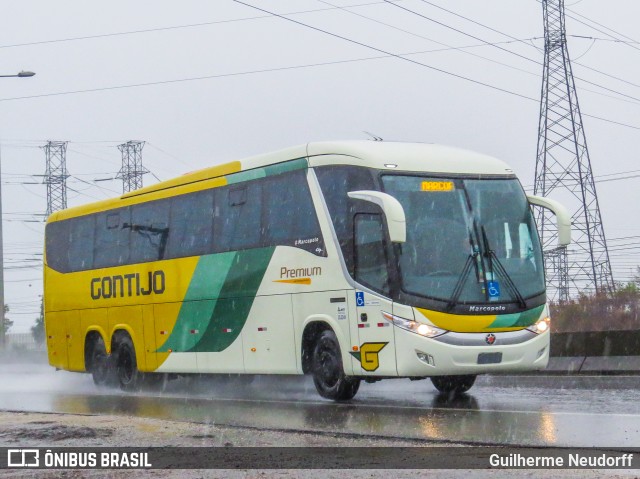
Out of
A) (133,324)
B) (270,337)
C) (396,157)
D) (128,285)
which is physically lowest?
(270,337)

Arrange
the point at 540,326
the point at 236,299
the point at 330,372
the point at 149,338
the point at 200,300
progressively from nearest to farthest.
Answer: the point at 540,326 → the point at 330,372 → the point at 236,299 → the point at 200,300 → the point at 149,338

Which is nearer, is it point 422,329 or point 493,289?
point 422,329

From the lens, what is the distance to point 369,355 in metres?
16.5

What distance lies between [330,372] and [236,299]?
9.28 ft

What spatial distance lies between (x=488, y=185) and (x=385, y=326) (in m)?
2.63

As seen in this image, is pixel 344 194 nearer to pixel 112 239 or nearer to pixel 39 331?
pixel 112 239

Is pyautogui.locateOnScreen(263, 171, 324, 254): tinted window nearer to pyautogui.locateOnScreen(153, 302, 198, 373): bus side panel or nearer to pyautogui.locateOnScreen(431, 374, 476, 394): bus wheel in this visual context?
pyautogui.locateOnScreen(431, 374, 476, 394): bus wheel

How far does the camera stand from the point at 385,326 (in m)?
16.3

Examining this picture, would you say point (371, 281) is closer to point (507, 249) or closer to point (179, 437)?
point (507, 249)

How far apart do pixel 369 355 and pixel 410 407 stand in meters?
1.02

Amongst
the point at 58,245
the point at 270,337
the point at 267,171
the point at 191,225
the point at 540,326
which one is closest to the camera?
the point at 540,326

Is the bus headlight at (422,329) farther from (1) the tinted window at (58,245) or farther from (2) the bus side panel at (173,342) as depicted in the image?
(1) the tinted window at (58,245)

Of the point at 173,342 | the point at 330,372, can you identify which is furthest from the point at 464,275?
the point at 173,342

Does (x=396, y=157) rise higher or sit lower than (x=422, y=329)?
higher
